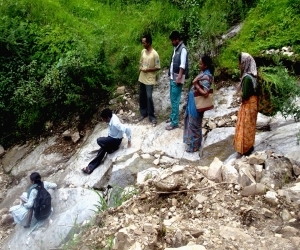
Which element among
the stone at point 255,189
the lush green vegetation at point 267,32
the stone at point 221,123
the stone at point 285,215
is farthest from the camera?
the lush green vegetation at point 267,32

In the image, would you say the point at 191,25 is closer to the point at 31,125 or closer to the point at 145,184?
the point at 31,125

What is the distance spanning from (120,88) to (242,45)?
7.90ft

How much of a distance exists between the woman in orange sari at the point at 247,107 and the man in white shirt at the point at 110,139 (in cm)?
169

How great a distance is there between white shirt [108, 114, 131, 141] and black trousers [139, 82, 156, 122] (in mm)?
848

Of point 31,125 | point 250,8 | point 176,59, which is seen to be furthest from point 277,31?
point 31,125

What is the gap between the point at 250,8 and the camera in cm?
941

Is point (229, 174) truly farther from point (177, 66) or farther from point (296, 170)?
point (177, 66)

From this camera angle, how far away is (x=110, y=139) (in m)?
6.77

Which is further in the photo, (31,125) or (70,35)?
(70,35)

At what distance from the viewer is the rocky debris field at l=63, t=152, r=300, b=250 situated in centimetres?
427

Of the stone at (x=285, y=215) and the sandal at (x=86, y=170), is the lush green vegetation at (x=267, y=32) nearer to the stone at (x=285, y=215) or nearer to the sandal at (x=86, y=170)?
the sandal at (x=86, y=170)

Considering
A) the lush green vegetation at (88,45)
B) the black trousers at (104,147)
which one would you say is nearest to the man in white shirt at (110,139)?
the black trousers at (104,147)

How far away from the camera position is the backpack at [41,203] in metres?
6.20

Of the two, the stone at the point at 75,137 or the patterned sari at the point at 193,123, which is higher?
the patterned sari at the point at 193,123
